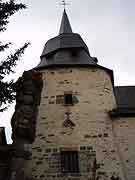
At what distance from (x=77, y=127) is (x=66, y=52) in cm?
405

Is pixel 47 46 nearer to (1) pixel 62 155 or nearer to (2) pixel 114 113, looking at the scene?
(2) pixel 114 113

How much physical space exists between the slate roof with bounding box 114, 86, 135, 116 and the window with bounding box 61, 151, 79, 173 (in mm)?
2617

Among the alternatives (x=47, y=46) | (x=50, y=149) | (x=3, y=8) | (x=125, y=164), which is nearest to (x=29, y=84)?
(x=3, y=8)

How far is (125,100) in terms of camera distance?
1570 cm

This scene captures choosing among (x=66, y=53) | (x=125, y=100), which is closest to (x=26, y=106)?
(x=66, y=53)

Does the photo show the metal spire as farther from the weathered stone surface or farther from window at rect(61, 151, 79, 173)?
the weathered stone surface

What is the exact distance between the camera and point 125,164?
41.0 feet

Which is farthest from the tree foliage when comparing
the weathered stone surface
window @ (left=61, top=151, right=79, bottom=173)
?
window @ (left=61, top=151, right=79, bottom=173)

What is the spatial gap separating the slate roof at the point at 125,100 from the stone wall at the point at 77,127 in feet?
1.74

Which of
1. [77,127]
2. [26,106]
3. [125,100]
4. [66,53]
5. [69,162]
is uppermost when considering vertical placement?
[66,53]

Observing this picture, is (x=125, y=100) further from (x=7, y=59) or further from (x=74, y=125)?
(x=7, y=59)

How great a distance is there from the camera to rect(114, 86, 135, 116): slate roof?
527 inches

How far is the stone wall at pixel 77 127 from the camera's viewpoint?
38.8ft

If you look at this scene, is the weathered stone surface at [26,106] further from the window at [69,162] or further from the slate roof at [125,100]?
the slate roof at [125,100]
